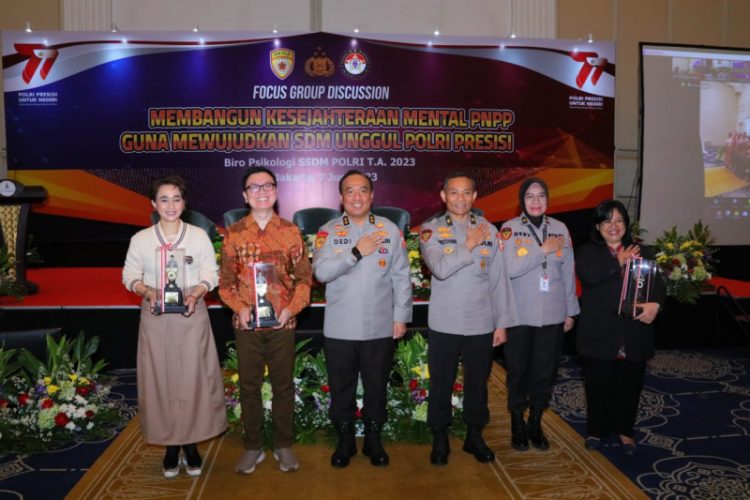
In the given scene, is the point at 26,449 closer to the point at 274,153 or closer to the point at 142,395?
the point at 142,395

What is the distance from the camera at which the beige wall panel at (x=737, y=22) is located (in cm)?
832

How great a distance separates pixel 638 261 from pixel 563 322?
0.49m

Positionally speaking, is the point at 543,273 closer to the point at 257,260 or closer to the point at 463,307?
the point at 463,307

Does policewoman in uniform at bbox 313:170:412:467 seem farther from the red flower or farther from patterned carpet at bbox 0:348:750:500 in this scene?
the red flower

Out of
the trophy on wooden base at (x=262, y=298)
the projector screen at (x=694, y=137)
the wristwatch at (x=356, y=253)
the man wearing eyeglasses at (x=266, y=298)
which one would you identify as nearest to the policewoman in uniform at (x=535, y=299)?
the wristwatch at (x=356, y=253)

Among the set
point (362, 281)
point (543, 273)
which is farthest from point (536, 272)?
point (362, 281)

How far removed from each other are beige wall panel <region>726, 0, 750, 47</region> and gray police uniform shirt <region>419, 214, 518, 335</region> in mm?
7213

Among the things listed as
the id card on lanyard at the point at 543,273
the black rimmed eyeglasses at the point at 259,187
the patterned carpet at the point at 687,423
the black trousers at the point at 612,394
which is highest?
the black rimmed eyeglasses at the point at 259,187

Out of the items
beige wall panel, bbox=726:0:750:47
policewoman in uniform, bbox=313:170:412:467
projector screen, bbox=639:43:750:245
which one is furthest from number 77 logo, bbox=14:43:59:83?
beige wall panel, bbox=726:0:750:47

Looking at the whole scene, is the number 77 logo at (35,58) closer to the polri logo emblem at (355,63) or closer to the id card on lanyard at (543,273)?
Result: the polri logo emblem at (355,63)

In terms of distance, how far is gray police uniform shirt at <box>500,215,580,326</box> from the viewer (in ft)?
10.3

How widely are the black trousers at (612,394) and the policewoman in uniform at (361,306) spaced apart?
1.05 meters

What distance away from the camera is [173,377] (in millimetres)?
2867

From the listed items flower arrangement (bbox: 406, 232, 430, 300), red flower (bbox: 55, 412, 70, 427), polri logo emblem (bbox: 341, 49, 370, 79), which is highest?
polri logo emblem (bbox: 341, 49, 370, 79)
